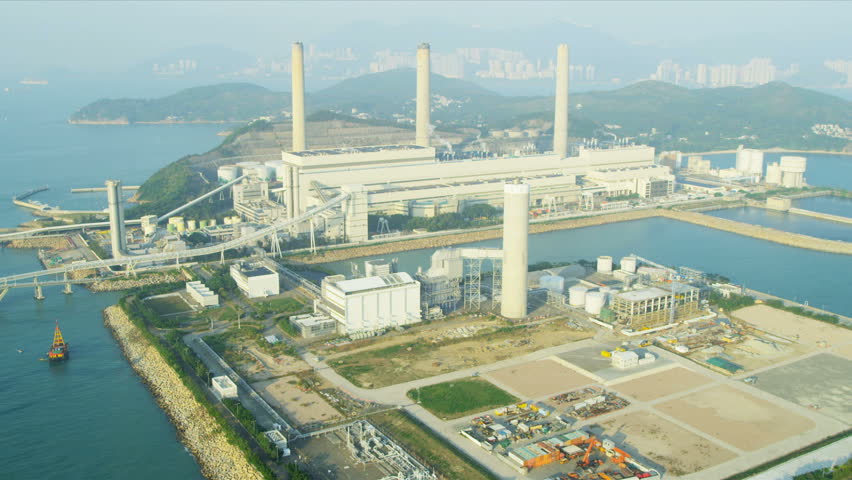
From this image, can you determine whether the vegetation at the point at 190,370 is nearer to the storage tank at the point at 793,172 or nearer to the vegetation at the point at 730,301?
the vegetation at the point at 730,301

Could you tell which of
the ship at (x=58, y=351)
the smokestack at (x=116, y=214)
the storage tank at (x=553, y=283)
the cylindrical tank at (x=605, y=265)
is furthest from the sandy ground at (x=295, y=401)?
the smokestack at (x=116, y=214)

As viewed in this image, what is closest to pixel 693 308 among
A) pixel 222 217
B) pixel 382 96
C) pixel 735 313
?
pixel 735 313

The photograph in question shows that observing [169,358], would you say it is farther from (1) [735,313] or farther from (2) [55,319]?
(1) [735,313]

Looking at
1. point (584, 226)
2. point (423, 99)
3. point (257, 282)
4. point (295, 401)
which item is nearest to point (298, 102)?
point (423, 99)

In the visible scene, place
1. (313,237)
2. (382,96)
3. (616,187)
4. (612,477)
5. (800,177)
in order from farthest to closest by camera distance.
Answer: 1. (382,96)
2. (800,177)
3. (616,187)
4. (313,237)
5. (612,477)

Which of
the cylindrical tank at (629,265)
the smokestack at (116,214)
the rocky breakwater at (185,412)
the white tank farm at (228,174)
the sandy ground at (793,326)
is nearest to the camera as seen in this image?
the rocky breakwater at (185,412)

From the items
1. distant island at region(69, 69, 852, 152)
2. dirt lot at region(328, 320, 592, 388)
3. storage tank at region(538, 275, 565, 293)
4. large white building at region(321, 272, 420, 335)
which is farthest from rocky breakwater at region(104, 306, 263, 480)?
distant island at region(69, 69, 852, 152)
